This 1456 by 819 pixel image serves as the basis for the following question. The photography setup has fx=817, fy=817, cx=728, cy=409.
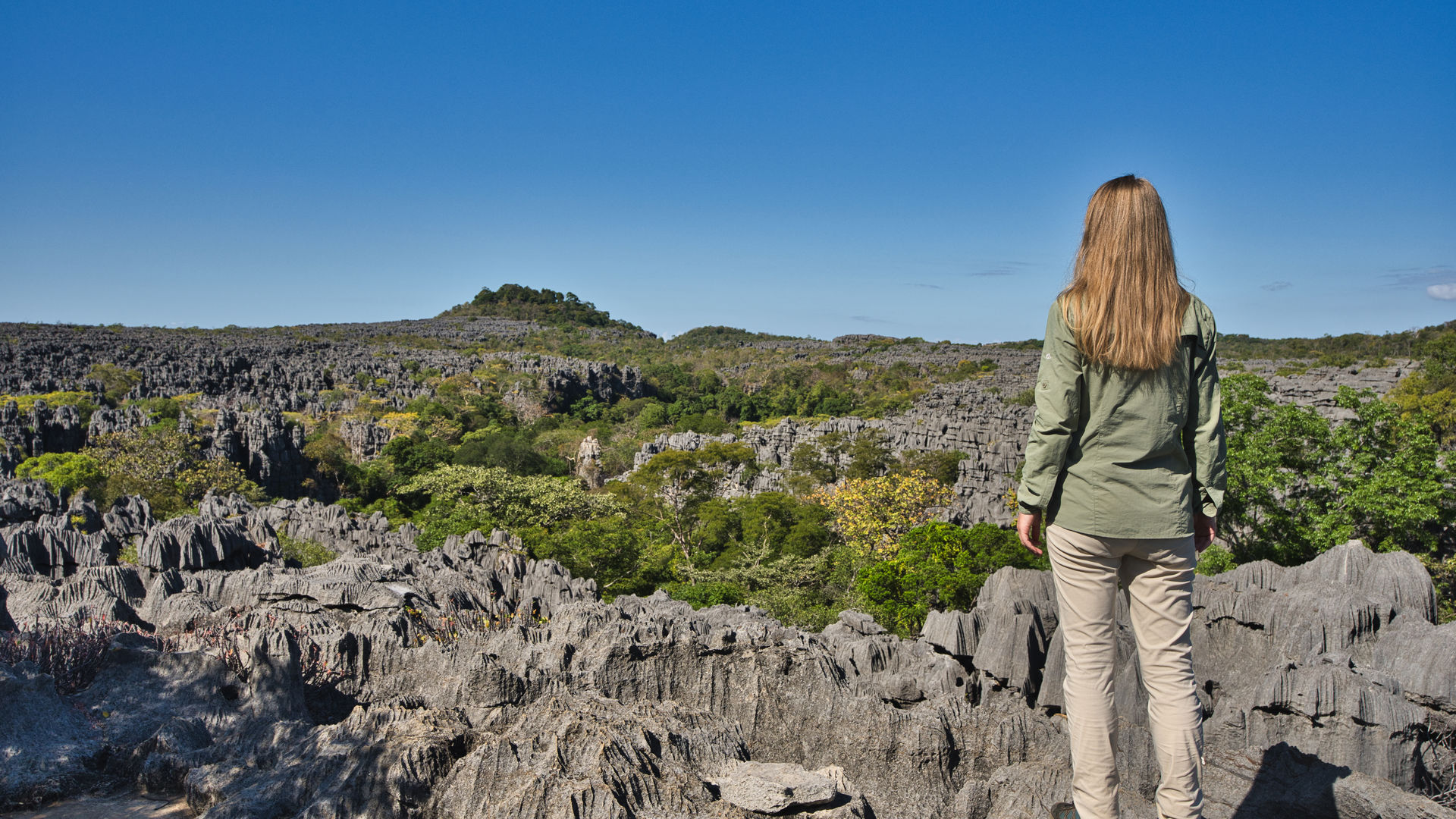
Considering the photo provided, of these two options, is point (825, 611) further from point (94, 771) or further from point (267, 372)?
point (267, 372)

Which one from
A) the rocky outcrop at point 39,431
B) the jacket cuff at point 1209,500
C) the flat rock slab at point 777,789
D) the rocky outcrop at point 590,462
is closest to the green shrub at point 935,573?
the flat rock slab at point 777,789

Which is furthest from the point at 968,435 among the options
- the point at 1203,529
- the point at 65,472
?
the point at 65,472

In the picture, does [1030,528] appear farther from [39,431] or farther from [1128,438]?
[39,431]

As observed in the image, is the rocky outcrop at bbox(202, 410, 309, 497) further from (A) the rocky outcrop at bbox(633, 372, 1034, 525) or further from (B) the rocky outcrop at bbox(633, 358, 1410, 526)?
(B) the rocky outcrop at bbox(633, 358, 1410, 526)

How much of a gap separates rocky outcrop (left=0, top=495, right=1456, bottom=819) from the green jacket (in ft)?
9.04

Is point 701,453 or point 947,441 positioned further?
point 947,441

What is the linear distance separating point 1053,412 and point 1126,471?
1.17 ft

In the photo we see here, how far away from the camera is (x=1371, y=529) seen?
720 inches

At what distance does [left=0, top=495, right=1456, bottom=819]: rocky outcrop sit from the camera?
534cm

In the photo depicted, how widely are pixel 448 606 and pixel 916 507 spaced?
17473mm

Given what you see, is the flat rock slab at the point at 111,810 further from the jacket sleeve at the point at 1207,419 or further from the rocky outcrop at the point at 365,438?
the rocky outcrop at the point at 365,438

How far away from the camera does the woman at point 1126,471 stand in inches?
122

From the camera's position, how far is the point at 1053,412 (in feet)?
10.6

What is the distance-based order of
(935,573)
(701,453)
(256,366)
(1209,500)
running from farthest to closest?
(256,366) < (701,453) < (935,573) < (1209,500)
